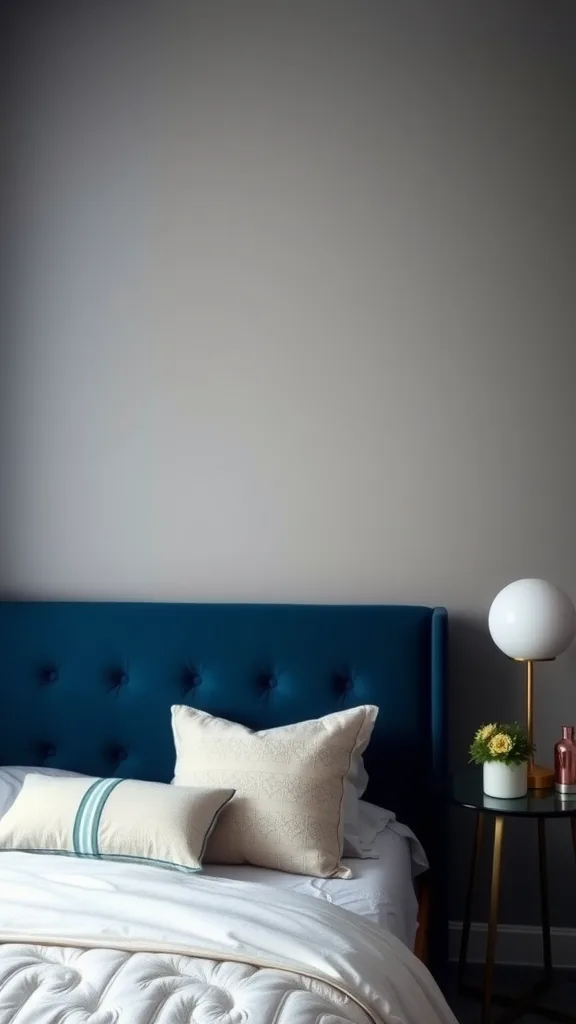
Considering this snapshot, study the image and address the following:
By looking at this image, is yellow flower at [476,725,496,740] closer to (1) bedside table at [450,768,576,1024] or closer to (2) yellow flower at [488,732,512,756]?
(2) yellow flower at [488,732,512,756]

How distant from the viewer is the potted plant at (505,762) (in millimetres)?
2541

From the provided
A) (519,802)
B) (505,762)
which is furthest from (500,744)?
(519,802)

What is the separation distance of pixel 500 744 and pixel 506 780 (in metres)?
0.09

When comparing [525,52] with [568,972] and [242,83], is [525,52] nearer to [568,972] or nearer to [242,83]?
[242,83]

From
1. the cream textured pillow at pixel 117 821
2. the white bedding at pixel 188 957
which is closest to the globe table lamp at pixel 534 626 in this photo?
the cream textured pillow at pixel 117 821

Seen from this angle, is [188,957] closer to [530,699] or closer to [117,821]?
[117,821]

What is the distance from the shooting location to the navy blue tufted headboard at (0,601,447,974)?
285cm

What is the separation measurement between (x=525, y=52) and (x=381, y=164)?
1.73 feet

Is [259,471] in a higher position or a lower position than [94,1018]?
higher

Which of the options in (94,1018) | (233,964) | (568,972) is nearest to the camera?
(94,1018)

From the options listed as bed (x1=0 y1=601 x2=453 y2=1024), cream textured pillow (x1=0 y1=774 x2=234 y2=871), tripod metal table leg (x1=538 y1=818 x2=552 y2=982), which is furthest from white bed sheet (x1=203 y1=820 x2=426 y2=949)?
tripod metal table leg (x1=538 y1=818 x2=552 y2=982)

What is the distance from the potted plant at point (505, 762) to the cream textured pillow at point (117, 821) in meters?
0.65

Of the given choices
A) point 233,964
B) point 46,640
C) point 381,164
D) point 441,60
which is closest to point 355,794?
point 233,964

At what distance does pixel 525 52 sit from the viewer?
303 centimetres
